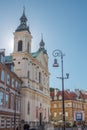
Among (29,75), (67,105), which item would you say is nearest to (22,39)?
(29,75)

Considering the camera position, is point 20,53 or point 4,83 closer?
point 4,83

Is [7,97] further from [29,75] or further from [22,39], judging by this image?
[22,39]

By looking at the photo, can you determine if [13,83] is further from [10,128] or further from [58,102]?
[58,102]

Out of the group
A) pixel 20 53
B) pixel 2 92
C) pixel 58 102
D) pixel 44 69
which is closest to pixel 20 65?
pixel 20 53

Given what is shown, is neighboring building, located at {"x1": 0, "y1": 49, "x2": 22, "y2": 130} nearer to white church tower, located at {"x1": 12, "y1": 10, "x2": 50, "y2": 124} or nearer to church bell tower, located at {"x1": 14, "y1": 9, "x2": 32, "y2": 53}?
white church tower, located at {"x1": 12, "y1": 10, "x2": 50, "y2": 124}

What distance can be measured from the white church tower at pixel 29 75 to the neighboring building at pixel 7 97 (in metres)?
5.20

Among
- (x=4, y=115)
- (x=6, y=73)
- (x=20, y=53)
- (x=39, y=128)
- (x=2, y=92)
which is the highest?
(x=20, y=53)

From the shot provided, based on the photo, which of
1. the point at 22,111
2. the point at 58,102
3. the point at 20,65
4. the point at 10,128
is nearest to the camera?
the point at 10,128

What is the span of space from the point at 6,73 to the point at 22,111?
558 inches

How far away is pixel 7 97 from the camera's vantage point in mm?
47219

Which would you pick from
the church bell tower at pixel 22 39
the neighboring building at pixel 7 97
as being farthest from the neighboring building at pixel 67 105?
the neighboring building at pixel 7 97

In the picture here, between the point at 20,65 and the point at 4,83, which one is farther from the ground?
the point at 20,65

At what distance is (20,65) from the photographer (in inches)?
2436

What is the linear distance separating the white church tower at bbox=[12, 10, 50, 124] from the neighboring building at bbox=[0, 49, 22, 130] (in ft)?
17.1
